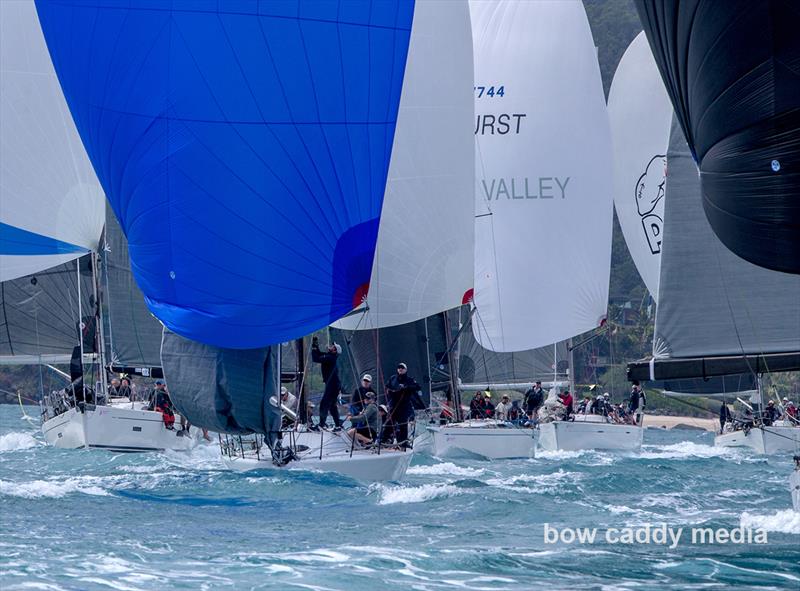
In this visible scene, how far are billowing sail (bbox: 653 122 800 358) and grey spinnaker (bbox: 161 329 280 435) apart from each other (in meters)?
4.34

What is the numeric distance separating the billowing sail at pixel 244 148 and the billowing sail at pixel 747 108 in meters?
5.33

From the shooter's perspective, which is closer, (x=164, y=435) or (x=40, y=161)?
(x=40, y=161)

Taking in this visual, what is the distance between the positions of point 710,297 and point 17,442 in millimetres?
15464

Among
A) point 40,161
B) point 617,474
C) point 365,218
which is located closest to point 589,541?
point 365,218

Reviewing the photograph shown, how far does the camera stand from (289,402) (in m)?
16.5

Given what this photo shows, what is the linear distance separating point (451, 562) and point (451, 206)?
5.93m

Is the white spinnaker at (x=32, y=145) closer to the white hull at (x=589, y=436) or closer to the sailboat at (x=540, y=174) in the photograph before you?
the sailboat at (x=540, y=174)

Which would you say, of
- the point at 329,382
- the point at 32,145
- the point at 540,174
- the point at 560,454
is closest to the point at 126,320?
the point at 32,145

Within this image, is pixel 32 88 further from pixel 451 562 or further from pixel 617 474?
pixel 451 562

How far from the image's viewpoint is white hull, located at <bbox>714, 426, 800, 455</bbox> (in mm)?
23453

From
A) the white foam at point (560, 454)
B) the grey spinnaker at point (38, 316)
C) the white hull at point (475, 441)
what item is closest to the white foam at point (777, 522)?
the white hull at point (475, 441)

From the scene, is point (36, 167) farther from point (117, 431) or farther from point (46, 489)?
point (46, 489)

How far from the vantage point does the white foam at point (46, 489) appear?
13.1 metres

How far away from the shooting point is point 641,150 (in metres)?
24.5
